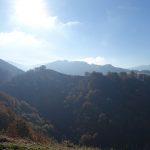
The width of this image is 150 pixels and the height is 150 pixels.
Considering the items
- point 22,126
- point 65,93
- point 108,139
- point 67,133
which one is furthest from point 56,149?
point 65,93

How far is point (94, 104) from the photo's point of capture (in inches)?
4313

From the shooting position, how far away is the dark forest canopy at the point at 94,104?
95.9 meters

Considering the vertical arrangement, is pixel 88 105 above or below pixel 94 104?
below

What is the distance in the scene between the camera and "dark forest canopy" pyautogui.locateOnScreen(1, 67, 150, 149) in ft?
315

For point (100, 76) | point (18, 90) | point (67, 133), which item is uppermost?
point (100, 76)

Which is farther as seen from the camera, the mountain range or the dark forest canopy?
the dark forest canopy

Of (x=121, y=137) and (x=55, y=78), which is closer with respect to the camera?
(x=121, y=137)

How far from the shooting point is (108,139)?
92.9 meters

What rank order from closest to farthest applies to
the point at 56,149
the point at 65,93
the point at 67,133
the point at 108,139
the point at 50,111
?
the point at 56,149 < the point at 108,139 < the point at 67,133 < the point at 50,111 < the point at 65,93

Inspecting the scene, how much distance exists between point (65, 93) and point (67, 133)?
1141 inches

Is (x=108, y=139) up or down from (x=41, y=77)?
down

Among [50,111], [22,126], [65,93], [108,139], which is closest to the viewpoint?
[22,126]

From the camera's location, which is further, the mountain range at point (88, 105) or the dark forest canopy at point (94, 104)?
the dark forest canopy at point (94, 104)

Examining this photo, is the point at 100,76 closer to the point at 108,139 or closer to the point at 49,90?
the point at 49,90
